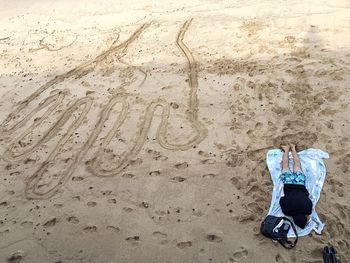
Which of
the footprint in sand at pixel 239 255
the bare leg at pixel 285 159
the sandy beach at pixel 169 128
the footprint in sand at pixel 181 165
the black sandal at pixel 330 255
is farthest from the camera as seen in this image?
the footprint in sand at pixel 181 165

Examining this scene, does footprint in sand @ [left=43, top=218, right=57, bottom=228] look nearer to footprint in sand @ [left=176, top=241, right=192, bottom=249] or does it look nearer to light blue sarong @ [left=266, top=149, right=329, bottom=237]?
footprint in sand @ [left=176, top=241, right=192, bottom=249]

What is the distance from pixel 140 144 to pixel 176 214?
1340 millimetres

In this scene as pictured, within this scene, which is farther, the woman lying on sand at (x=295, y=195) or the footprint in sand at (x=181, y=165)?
the footprint in sand at (x=181, y=165)

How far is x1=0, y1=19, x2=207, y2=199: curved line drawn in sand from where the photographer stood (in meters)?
5.01

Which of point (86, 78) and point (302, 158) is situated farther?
point (86, 78)

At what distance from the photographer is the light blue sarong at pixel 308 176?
13.2 feet

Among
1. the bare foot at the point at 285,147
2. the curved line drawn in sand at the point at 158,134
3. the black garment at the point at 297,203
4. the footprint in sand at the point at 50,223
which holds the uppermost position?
the curved line drawn in sand at the point at 158,134

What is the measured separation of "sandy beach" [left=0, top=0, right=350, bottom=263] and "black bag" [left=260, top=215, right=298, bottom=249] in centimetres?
9

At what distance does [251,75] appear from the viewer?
636 cm

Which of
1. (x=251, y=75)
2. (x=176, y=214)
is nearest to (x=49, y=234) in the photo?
(x=176, y=214)

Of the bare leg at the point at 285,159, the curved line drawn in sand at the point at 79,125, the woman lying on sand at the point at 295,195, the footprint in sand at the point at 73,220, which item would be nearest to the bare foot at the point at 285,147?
the bare leg at the point at 285,159

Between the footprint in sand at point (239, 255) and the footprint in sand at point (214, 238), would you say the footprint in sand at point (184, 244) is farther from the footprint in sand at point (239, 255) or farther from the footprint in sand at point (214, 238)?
the footprint in sand at point (239, 255)

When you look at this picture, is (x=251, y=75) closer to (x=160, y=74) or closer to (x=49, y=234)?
(x=160, y=74)

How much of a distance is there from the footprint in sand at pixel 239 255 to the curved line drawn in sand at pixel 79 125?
1664mm
